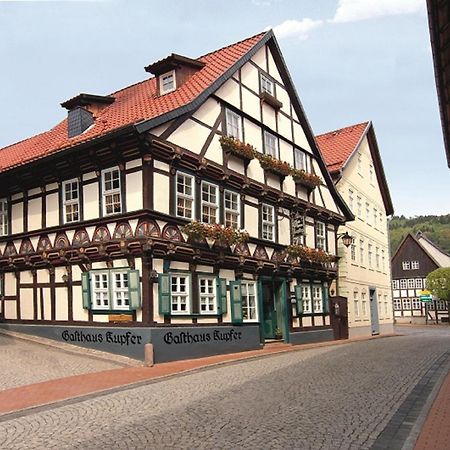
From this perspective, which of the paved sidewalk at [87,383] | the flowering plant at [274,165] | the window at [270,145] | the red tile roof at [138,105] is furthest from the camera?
the window at [270,145]

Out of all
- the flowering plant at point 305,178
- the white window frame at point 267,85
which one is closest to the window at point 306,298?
the flowering plant at point 305,178

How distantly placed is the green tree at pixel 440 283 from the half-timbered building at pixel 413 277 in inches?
167

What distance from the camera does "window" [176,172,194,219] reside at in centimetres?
1680

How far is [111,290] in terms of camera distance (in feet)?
52.1

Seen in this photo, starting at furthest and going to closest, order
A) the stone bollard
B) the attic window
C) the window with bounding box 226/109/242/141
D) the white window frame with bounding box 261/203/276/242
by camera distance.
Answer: the white window frame with bounding box 261/203/276/242 → the window with bounding box 226/109/242/141 → the attic window → the stone bollard

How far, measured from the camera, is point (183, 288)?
1667 cm

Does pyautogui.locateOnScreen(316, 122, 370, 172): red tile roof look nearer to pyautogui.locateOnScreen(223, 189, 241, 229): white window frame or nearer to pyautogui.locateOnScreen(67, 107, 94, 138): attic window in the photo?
pyautogui.locateOnScreen(223, 189, 241, 229): white window frame

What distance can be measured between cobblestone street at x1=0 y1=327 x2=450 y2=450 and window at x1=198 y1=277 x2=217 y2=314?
4081mm

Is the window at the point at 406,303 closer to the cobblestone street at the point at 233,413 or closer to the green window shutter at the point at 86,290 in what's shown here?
the cobblestone street at the point at 233,413

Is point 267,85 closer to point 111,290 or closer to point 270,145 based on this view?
point 270,145

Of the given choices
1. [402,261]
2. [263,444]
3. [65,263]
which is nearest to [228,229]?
[65,263]

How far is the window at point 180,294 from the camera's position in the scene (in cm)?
1625

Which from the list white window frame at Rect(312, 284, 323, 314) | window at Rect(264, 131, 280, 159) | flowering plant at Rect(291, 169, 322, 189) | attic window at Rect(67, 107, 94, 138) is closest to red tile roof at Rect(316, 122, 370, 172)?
flowering plant at Rect(291, 169, 322, 189)

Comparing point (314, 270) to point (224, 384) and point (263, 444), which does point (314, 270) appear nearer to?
point (224, 384)
